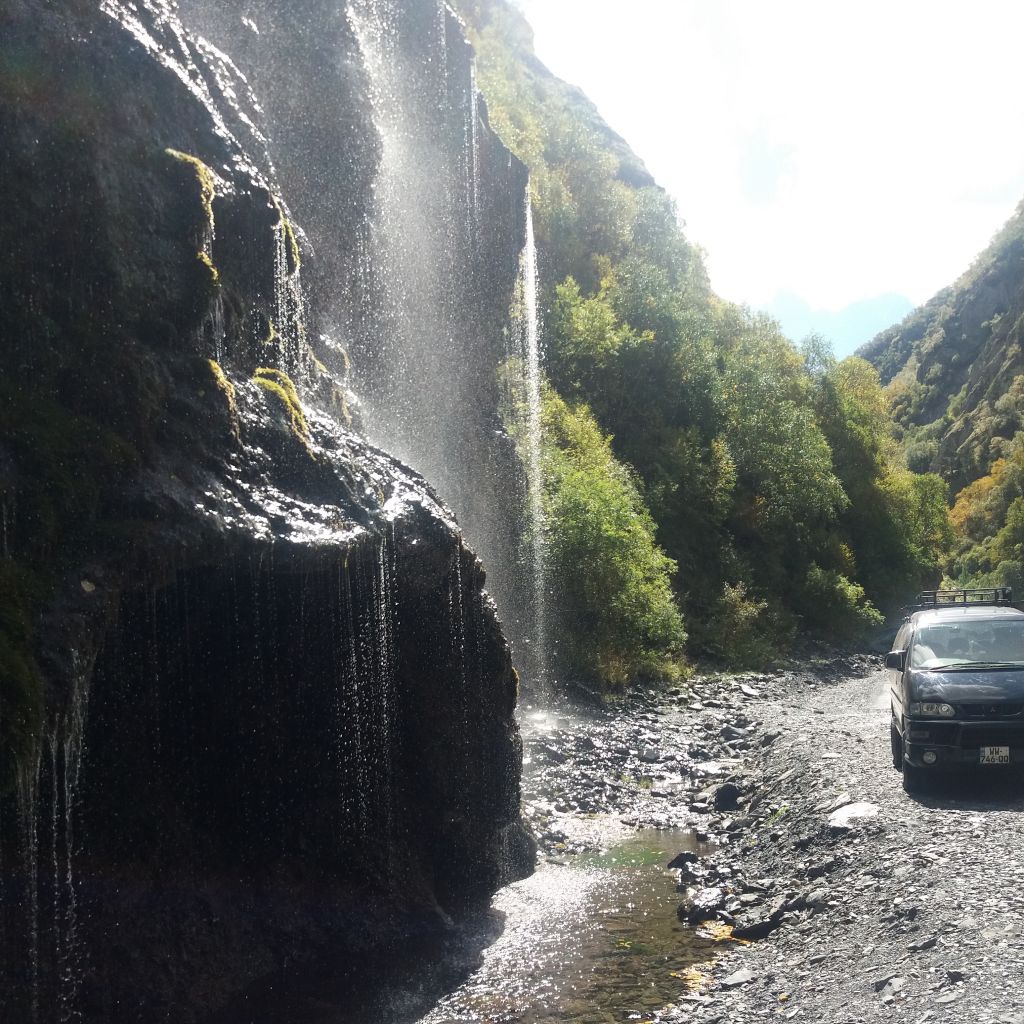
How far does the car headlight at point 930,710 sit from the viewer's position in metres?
10.1

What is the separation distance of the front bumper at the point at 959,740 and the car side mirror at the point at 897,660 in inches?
40.8

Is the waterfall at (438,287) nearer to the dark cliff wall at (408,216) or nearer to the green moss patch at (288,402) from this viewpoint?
the dark cliff wall at (408,216)

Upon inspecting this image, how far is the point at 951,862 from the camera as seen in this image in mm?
8266

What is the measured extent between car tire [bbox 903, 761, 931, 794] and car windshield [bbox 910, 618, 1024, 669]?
1146 millimetres

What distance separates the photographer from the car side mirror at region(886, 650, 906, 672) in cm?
1116

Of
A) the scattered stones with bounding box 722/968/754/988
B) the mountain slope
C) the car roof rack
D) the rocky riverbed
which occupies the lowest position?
the scattered stones with bounding box 722/968/754/988

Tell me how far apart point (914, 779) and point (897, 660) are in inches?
53.6

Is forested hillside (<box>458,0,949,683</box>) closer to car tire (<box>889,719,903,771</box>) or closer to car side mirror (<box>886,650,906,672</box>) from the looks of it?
car tire (<box>889,719,903,771</box>)

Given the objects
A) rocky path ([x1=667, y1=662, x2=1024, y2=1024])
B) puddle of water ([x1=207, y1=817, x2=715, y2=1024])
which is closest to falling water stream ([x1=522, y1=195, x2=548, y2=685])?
rocky path ([x1=667, y1=662, x2=1024, y2=1024])

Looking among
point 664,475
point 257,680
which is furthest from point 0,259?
point 664,475

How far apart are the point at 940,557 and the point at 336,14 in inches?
1959

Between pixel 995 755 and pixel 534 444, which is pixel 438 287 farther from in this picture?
pixel 995 755

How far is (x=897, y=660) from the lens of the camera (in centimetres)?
1124

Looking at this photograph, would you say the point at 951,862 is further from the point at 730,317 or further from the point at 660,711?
the point at 730,317
